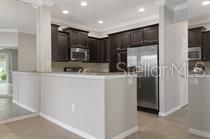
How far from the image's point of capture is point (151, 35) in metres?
4.33

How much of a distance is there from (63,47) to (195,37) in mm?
3779

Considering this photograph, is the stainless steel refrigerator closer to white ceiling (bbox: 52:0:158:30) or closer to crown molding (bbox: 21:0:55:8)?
white ceiling (bbox: 52:0:158:30)

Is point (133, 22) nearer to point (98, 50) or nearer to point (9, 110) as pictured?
point (98, 50)

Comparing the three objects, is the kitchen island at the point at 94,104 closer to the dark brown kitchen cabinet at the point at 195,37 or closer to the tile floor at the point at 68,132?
the tile floor at the point at 68,132

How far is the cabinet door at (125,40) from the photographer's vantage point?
196 inches

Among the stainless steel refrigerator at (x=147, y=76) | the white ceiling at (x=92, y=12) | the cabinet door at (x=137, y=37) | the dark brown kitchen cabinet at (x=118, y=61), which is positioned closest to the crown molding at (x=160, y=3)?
the white ceiling at (x=92, y=12)

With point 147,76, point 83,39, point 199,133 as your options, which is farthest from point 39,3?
point 199,133

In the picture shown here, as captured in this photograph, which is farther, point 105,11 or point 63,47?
point 63,47

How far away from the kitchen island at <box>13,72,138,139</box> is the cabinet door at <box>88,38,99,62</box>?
9.34ft

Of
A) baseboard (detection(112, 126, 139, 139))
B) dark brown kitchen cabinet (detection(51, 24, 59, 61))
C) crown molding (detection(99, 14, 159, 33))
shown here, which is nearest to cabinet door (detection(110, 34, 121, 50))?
crown molding (detection(99, 14, 159, 33))

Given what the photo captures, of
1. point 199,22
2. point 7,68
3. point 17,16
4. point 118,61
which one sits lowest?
point 7,68

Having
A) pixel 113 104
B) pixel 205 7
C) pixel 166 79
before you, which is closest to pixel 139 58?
pixel 166 79

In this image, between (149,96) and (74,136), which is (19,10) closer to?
(74,136)

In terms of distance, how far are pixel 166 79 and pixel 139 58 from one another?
0.94m
